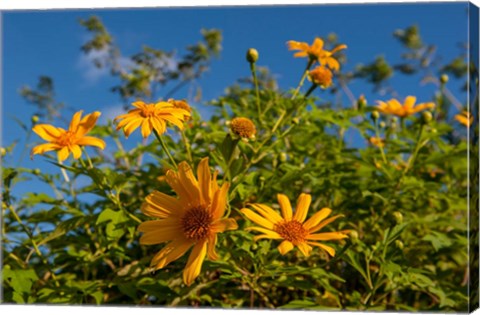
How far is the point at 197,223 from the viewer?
0.96 meters

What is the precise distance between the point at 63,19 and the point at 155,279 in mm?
1255

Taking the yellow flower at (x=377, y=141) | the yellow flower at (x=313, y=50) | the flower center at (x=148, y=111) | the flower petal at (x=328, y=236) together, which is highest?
the yellow flower at (x=313, y=50)

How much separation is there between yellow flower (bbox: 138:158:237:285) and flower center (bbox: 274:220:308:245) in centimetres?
14

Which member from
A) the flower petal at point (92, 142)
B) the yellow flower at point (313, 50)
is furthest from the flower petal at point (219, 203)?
the yellow flower at point (313, 50)

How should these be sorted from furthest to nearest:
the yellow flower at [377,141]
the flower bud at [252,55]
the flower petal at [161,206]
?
1. the yellow flower at [377,141]
2. the flower bud at [252,55]
3. the flower petal at [161,206]

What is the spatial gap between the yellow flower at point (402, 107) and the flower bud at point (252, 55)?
54cm

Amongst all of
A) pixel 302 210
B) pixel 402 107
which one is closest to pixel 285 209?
pixel 302 210

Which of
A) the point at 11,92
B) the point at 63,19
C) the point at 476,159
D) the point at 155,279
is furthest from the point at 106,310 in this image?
the point at 63,19

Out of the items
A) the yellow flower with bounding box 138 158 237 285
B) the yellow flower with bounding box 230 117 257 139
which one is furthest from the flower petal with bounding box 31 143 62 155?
the yellow flower with bounding box 230 117 257 139

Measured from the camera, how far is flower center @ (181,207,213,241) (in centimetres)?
95

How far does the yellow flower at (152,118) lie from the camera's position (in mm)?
1012

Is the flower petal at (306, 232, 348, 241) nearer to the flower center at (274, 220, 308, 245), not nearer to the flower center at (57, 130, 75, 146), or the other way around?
the flower center at (274, 220, 308, 245)

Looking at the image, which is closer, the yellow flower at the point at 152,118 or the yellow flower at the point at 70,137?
the yellow flower at the point at 152,118

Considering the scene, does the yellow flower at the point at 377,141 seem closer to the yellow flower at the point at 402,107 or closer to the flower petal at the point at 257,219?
the yellow flower at the point at 402,107
